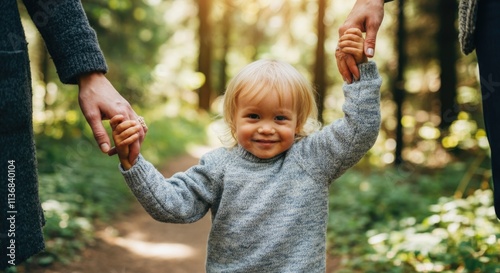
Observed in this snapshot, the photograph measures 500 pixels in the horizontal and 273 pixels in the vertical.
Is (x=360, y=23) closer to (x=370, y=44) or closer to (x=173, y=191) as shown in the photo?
(x=370, y=44)

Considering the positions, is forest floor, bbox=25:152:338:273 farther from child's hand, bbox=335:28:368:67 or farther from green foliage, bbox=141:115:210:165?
green foliage, bbox=141:115:210:165

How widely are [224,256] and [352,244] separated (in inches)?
158

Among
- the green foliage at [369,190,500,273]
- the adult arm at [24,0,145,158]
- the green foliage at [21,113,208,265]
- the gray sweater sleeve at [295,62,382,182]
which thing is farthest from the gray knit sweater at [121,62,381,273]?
the green foliage at [21,113,208,265]

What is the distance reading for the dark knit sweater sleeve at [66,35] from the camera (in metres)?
2.07

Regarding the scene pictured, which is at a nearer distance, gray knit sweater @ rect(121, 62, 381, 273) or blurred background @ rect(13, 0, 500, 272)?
gray knit sweater @ rect(121, 62, 381, 273)

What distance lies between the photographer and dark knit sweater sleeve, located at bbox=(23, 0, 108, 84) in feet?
6.80

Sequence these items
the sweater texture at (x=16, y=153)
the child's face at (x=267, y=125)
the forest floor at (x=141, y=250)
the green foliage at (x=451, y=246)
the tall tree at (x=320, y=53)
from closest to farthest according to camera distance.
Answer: the sweater texture at (x=16, y=153)
the child's face at (x=267, y=125)
the green foliage at (x=451, y=246)
the forest floor at (x=141, y=250)
the tall tree at (x=320, y=53)

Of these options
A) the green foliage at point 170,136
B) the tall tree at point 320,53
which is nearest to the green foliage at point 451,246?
the green foliage at point 170,136

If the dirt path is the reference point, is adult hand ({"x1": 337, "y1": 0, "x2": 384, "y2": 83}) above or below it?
above

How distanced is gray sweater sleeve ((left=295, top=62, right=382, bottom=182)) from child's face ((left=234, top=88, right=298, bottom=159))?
6.3 inches

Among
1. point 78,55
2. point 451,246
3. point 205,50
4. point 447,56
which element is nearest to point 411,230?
point 451,246

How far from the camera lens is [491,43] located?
81.7 inches

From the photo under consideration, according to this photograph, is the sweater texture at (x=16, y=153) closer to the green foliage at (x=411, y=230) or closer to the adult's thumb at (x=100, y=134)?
the adult's thumb at (x=100, y=134)

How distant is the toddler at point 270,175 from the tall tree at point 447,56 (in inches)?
441
